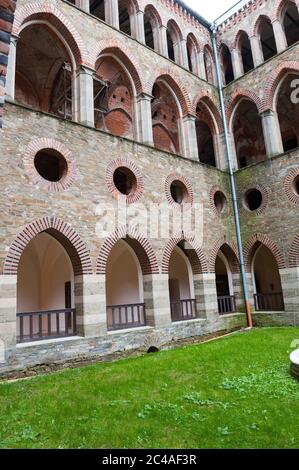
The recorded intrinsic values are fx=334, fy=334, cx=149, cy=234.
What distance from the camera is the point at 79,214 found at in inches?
345

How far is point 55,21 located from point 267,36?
11541 mm

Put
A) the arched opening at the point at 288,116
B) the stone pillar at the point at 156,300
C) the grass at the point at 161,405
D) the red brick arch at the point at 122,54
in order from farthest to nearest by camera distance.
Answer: the arched opening at the point at 288,116
the red brick arch at the point at 122,54
the stone pillar at the point at 156,300
the grass at the point at 161,405

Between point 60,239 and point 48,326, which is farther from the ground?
point 60,239


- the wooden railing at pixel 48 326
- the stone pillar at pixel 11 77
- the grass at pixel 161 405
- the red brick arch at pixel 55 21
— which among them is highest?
the red brick arch at pixel 55 21

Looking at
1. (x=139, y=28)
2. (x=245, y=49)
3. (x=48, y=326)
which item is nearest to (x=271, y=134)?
(x=245, y=49)

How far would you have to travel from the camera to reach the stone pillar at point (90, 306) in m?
8.38

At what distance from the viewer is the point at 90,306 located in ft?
27.9

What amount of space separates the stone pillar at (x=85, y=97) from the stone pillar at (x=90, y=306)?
461cm

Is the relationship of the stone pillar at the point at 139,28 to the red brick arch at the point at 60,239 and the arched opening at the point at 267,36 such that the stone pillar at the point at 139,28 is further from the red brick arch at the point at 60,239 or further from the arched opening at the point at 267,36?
the red brick arch at the point at 60,239

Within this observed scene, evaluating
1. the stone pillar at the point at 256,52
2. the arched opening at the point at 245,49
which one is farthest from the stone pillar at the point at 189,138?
the arched opening at the point at 245,49

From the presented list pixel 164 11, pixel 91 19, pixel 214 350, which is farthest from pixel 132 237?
pixel 164 11

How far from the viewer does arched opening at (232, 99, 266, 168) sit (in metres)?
18.1

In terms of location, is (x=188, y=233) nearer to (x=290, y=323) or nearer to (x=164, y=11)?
(x=290, y=323)

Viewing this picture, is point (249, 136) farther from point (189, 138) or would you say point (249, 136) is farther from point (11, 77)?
point (11, 77)
